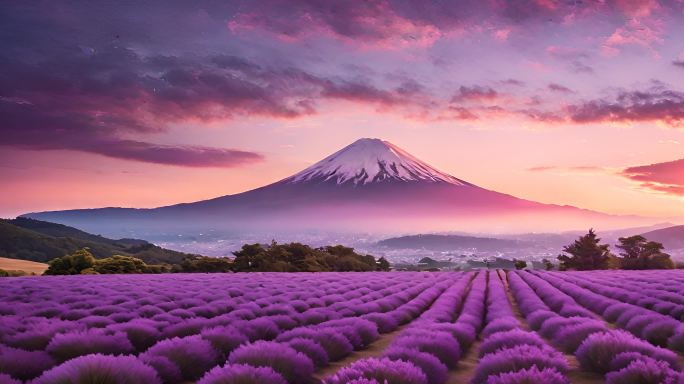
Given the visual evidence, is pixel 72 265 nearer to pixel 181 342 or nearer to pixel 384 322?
pixel 384 322

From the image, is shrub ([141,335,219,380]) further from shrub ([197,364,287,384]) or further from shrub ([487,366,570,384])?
shrub ([487,366,570,384])

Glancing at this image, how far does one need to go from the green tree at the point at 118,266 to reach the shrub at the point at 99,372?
40448 mm

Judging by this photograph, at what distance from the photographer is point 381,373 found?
14.6ft

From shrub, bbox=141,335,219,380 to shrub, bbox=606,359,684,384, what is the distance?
13.9ft

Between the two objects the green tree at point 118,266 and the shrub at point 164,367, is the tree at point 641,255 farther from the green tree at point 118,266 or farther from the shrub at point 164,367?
the shrub at point 164,367

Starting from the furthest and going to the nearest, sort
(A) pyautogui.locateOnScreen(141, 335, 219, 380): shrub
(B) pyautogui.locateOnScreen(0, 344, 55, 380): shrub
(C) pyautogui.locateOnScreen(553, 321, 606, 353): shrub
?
1. (C) pyautogui.locateOnScreen(553, 321, 606, 353): shrub
2. (A) pyautogui.locateOnScreen(141, 335, 219, 380): shrub
3. (B) pyautogui.locateOnScreen(0, 344, 55, 380): shrub

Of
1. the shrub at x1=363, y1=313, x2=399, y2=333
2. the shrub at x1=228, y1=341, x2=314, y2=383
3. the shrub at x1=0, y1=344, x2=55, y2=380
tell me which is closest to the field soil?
the shrub at x1=363, y1=313, x2=399, y2=333

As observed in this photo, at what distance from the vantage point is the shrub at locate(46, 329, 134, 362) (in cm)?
631

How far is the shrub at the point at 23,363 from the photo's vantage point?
5.33m

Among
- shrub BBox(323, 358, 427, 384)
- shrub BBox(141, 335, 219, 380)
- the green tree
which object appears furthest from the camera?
the green tree

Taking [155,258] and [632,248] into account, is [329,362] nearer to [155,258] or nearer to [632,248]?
[632,248]

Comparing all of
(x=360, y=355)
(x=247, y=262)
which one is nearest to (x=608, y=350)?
(x=360, y=355)

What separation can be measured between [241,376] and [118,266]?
42.8 metres

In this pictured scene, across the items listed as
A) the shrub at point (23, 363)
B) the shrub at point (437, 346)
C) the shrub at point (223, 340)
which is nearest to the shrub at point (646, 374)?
the shrub at point (437, 346)
